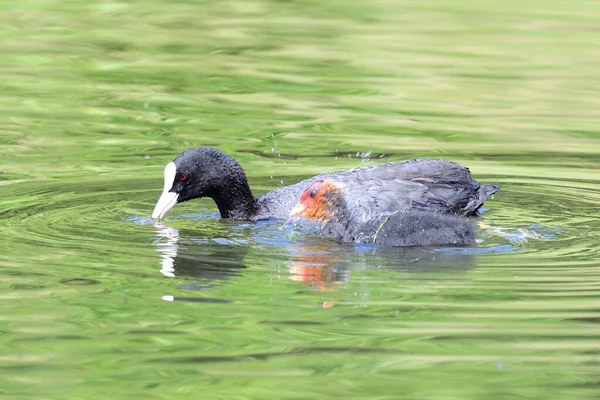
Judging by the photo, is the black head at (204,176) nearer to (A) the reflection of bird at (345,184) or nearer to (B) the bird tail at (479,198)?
(A) the reflection of bird at (345,184)

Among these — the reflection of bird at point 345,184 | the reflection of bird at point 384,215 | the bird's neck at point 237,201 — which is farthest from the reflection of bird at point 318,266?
the bird's neck at point 237,201

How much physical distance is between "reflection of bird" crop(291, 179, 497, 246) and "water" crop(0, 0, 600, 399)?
0.13 meters

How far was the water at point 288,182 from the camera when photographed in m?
4.86

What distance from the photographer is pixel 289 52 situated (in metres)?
13.6

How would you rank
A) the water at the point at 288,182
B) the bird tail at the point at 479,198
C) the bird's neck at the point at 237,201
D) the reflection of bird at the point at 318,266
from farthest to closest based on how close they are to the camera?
the bird's neck at the point at 237,201
the bird tail at the point at 479,198
the reflection of bird at the point at 318,266
the water at the point at 288,182

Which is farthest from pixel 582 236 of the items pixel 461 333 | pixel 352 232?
pixel 461 333

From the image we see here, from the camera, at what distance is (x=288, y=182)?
902cm

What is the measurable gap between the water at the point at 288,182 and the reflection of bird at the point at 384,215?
0.13 metres

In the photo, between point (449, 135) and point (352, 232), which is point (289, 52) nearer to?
A: point (449, 135)

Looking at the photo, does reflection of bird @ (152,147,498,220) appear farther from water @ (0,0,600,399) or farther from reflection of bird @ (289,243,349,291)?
reflection of bird @ (289,243,349,291)

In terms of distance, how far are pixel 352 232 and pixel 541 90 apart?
5540 mm

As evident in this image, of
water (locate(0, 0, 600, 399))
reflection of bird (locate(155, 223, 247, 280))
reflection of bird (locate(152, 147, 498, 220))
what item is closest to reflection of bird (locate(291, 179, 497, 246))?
reflection of bird (locate(152, 147, 498, 220))

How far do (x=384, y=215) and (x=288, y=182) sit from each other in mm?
2037

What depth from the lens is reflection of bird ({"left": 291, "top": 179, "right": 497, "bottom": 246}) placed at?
22.3 ft
